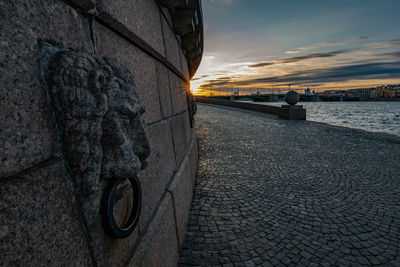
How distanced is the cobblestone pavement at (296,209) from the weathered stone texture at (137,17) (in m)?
2.75

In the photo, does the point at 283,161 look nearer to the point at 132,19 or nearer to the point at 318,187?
the point at 318,187

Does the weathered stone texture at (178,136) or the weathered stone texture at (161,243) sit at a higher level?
the weathered stone texture at (178,136)

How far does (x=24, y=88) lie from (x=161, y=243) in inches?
74.1

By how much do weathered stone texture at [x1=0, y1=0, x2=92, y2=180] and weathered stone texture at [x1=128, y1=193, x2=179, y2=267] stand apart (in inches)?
44.9

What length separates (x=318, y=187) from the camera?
4.54m

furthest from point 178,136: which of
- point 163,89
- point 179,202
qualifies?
point 179,202

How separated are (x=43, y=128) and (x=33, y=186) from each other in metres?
0.24

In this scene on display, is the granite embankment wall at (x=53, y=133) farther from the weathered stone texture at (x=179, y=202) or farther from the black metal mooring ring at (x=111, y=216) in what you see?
the weathered stone texture at (x=179, y=202)

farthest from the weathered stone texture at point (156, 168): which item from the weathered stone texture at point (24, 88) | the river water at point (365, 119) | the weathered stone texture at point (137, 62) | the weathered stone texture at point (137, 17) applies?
the river water at point (365, 119)

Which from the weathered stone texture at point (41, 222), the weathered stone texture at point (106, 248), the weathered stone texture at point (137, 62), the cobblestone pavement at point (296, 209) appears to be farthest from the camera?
the cobblestone pavement at point (296, 209)

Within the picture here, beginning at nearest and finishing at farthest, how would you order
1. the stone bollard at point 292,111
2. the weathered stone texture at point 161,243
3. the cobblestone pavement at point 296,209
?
1. the weathered stone texture at point 161,243
2. the cobblestone pavement at point 296,209
3. the stone bollard at point 292,111

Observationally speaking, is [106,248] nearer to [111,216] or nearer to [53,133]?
[111,216]

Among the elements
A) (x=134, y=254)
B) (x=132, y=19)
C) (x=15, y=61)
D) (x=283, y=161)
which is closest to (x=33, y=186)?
(x=15, y=61)

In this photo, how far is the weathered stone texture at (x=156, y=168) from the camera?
6.59 feet
